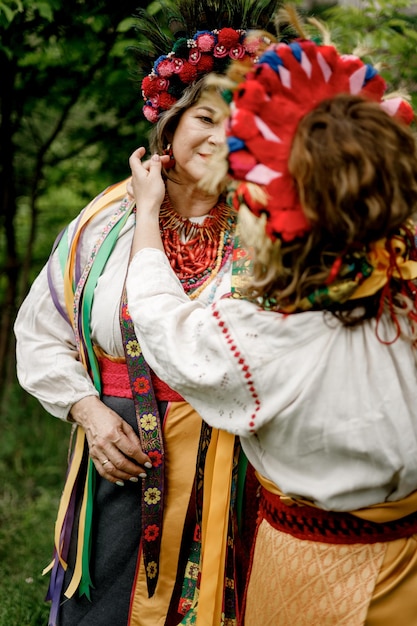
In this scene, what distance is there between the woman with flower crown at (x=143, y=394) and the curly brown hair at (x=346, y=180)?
687 millimetres

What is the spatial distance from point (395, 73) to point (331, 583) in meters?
2.28

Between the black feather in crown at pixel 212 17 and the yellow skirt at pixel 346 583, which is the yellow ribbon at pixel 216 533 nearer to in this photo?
the yellow skirt at pixel 346 583

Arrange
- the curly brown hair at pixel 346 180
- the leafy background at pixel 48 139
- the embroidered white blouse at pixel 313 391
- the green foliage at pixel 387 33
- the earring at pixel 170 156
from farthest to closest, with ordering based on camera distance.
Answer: the leafy background at pixel 48 139
the green foliage at pixel 387 33
the earring at pixel 170 156
the embroidered white blouse at pixel 313 391
the curly brown hair at pixel 346 180

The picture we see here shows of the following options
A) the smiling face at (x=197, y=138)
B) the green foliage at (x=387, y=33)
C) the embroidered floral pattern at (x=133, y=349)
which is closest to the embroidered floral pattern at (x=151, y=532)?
the embroidered floral pattern at (x=133, y=349)

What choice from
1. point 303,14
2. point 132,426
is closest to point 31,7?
point 303,14

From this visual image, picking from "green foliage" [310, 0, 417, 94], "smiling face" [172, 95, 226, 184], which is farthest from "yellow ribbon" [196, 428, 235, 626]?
"green foliage" [310, 0, 417, 94]

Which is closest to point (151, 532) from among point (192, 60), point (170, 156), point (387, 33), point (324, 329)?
point (324, 329)

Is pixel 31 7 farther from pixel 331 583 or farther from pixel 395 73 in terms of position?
pixel 331 583

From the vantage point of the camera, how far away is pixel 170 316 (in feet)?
5.36

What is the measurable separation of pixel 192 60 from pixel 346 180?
1027 millimetres

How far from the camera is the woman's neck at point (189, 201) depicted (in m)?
2.31

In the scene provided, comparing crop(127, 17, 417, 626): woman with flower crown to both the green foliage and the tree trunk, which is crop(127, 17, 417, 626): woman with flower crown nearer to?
the green foliage

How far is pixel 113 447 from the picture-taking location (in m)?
2.14

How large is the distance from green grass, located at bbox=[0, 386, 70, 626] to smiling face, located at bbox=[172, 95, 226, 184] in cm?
185
